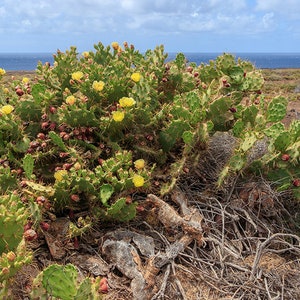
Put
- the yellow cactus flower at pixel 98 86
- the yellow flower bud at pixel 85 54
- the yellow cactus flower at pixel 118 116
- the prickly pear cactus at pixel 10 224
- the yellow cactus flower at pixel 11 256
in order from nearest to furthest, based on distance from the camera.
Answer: the yellow cactus flower at pixel 11 256 → the prickly pear cactus at pixel 10 224 → the yellow cactus flower at pixel 118 116 → the yellow cactus flower at pixel 98 86 → the yellow flower bud at pixel 85 54

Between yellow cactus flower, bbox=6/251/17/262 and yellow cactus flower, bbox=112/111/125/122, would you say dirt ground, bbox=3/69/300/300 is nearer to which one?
yellow cactus flower, bbox=6/251/17/262

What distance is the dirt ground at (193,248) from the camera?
268cm

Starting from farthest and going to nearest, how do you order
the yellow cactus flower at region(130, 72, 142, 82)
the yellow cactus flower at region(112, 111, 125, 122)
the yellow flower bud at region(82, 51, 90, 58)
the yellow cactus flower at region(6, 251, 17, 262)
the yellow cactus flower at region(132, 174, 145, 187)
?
the yellow flower bud at region(82, 51, 90, 58) < the yellow cactus flower at region(130, 72, 142, 82) < the yellow cactus flower at region(112, 111, 125, 122) < the yellow cactus flower at region(132, 174, 145, 187) < the yellow cactus flower at region(6, 251, 17, 262)

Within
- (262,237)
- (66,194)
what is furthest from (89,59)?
(262,237)

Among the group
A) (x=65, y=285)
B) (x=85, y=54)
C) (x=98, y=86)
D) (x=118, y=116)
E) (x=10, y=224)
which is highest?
(x=85, y=54)

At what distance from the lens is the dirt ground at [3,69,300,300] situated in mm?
2684

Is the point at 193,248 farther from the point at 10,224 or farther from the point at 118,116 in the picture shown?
the point at 10,224

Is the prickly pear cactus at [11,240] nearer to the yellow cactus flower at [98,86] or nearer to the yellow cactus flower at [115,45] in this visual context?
the yellow cactus flower at [98,86]

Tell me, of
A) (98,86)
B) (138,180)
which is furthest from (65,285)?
(98,86)

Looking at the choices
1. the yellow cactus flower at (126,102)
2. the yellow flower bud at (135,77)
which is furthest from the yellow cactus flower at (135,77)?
the yellow cactus flower at (126,102)

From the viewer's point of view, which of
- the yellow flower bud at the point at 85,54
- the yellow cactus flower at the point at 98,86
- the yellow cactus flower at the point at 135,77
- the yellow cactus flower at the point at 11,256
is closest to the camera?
the yellow cactus flower at the point at 11,256

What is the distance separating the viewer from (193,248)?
2.94 m

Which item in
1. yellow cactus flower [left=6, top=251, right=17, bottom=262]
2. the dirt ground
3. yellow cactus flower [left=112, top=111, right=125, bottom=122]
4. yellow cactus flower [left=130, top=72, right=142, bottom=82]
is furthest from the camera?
yellow cactus flower [left=130, top=72, right=142, bottom=82]

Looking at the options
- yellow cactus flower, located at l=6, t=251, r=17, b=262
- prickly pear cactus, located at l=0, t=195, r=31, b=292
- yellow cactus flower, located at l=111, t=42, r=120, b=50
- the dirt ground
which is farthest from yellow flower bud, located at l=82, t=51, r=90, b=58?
yellow cactus flower, located at l=6, t=251, r=17, b=262
